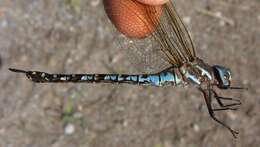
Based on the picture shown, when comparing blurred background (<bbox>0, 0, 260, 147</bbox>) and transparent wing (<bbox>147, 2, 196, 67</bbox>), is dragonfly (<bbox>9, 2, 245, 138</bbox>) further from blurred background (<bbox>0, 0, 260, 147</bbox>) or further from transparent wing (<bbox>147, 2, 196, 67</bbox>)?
blurred background (<bbox>0, 0, 260, 147</bbox>)

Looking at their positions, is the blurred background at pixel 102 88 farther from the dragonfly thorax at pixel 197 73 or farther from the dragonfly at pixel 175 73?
the dragonfly thorax at pixel 197 73

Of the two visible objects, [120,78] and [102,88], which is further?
[102,88]

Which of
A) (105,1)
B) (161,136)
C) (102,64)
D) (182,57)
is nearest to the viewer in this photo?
(105,1)

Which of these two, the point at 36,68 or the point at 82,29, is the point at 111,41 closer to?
the point at 82,29

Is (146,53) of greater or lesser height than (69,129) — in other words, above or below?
above

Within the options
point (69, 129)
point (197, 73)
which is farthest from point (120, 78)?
point (69, 129)

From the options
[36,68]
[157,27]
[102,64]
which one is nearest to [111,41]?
[102,64]

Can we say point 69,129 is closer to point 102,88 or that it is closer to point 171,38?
point 102,88
